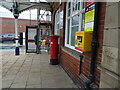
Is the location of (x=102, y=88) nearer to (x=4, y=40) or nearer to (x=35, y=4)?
(x=35, y=4)

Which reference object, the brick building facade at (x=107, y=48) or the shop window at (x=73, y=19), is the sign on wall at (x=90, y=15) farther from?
the shop window at (x=73, y=19)

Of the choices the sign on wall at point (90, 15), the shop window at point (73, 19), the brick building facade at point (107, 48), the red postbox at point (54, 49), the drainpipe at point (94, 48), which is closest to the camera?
the brick building facade at point (107, 48)

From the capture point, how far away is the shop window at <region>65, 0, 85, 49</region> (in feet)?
10.0

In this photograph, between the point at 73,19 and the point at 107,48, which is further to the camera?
the point at 73,19

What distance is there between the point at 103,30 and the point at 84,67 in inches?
43.0

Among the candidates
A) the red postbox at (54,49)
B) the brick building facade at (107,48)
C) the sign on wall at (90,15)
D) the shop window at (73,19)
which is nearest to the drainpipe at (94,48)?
the brick building facade at (107,48)

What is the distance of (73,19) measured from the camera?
3.79 metres

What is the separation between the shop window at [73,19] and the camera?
3.06 meters

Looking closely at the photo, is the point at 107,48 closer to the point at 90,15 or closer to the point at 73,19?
the point at 90,15

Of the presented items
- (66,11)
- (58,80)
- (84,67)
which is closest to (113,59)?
(84,67)

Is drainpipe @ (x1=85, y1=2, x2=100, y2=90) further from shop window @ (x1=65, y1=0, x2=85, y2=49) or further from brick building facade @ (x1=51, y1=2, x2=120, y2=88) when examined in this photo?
shop window @ (x1=65, y1=0, x2=85, y2=49)

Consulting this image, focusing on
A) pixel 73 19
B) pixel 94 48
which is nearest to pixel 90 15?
pixel 94 48

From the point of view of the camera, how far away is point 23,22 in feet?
89.5

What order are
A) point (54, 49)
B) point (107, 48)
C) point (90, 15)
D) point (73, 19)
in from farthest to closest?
point (54, 49)
point (73, 19)
point (90, 15)
point (107, 48)
